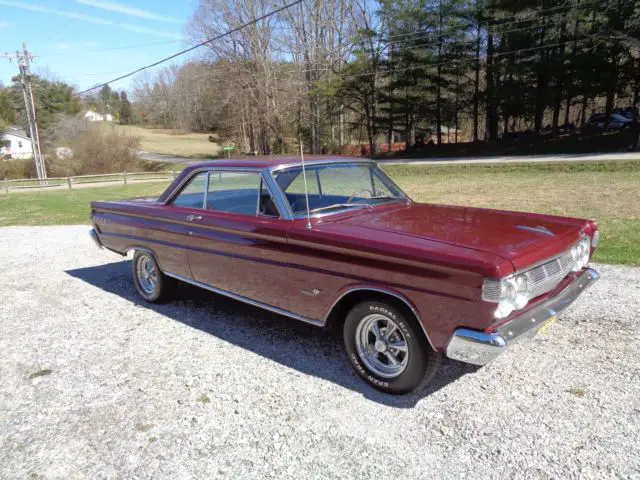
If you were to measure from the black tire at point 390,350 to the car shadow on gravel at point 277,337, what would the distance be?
0.12 m

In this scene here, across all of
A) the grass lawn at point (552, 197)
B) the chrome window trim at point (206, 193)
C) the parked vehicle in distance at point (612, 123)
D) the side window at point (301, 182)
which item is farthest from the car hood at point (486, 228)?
the parked vehicle in distance at point (612, 123)

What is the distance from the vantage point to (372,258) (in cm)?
310

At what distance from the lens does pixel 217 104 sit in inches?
2010

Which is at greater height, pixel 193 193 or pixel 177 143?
pixel 177 143

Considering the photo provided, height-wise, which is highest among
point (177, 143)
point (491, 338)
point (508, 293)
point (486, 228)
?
point (177, 143)

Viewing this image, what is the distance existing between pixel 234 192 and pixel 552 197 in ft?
35.0

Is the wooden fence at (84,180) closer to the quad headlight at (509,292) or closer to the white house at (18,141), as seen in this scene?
the quad headlight at (509,292)

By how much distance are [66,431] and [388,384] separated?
6.92 feet

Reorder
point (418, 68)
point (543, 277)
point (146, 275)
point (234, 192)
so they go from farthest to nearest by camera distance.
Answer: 1. point (418, 68)
2. point (146, 275)
3. point (234, 192)
4. point (543, 277)

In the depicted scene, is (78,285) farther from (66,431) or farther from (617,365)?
(617,365)

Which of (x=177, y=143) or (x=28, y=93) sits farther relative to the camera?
(x=177, y=143)

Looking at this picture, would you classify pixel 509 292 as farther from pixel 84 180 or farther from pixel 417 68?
pixel 417 68

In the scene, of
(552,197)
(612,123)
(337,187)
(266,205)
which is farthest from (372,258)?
(612,123)

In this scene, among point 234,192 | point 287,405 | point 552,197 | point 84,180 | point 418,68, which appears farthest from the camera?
point 418,68
